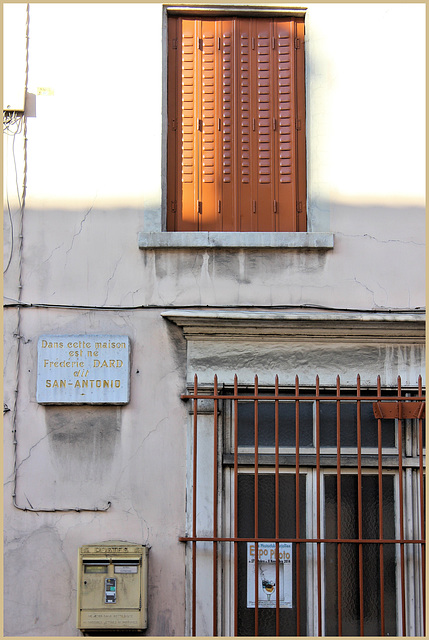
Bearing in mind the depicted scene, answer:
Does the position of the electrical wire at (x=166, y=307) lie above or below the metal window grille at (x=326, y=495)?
above

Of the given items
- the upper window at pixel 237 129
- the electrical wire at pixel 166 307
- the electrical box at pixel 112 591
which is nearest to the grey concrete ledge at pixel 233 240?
the upper window at pixel 237 129

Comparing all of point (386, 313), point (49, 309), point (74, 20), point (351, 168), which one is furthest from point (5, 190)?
point (386, 313)

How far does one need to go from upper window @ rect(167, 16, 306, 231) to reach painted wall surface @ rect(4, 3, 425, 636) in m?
0.18

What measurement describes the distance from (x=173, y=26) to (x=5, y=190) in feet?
6.23

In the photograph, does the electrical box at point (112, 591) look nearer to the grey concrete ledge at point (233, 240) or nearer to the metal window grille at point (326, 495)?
the metal window grille at point (326, 495)

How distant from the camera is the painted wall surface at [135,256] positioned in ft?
18.8

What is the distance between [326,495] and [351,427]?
0.54m

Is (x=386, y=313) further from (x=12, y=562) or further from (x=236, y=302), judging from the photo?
(x=12, y=562)

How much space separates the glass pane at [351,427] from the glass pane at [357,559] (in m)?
0.25

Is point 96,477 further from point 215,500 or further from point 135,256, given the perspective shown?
point 135,256

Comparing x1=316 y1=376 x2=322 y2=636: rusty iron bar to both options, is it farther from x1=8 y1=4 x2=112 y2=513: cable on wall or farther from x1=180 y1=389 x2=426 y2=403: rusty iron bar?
x1=8 y1=4 x2=112 y2=513: cable on wall

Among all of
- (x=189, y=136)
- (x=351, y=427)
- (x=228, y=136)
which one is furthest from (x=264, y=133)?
(x=351, y=427)

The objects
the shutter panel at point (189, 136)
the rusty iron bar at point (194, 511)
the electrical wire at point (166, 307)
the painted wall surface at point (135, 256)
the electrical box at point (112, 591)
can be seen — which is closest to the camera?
the electrical box at point (112, 591)

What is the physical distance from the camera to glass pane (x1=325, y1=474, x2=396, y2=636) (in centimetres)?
581
